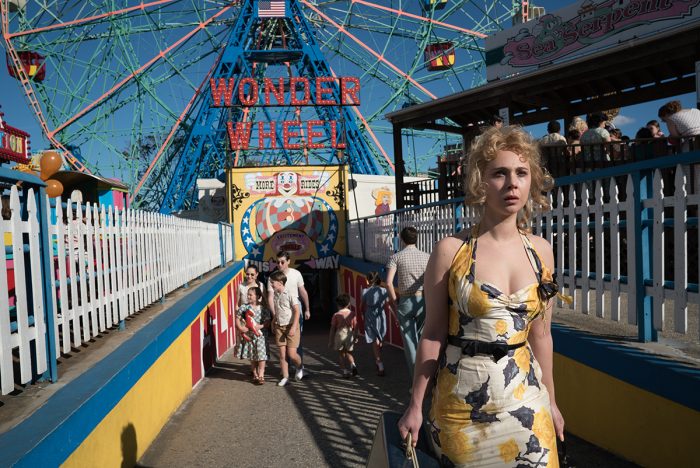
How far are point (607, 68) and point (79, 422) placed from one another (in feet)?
27.9

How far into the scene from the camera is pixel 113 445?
334cm

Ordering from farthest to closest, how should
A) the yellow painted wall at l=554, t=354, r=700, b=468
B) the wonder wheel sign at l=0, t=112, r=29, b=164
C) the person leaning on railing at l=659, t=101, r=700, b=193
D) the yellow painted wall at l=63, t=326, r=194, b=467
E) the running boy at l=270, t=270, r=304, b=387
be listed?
the wonder wheel sign at l=0, t=112, r=29, b=164 → the running boy at l=270, t=270, r=304, b=387 → the person leaning on railing at l=659, t=101, r=700, b=193 → the yellow painted wall at l=63, t=326, r=194, b=467 → the yellow painted wall at l=554, t=354, r=700, b=468

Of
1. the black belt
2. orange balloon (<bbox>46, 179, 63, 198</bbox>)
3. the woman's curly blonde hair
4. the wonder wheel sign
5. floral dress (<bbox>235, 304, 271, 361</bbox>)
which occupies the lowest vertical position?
floral dress (<bbox>235, 304, 271, 361</bbox>)

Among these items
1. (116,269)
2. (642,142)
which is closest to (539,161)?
(116,269)

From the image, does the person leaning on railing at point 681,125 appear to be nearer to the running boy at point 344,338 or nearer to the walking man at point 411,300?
the walking man at point 411,300

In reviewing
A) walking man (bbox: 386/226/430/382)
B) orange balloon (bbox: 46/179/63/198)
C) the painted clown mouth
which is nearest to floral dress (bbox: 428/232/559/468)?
walking man (bbox: 386/226/430/382)

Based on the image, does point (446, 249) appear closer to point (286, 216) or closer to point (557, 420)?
point (557, 420)

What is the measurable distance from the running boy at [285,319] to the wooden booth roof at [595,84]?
5.48 meters

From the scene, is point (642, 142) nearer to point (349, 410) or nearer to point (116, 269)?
point (349, 410)

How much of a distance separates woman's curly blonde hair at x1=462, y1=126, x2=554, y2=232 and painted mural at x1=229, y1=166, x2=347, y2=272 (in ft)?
51.0

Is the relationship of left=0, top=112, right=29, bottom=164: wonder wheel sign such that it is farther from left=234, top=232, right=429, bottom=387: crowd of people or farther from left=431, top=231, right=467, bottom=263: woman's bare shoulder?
left=431, top=231, right=467, bottom=263: woman's bare shoulder

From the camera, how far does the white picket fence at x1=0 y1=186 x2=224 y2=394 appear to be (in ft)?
8.95

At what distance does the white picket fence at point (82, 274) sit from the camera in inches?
107

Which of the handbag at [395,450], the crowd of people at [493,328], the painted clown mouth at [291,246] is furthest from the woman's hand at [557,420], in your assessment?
the painted clown mouth at [291,246]
